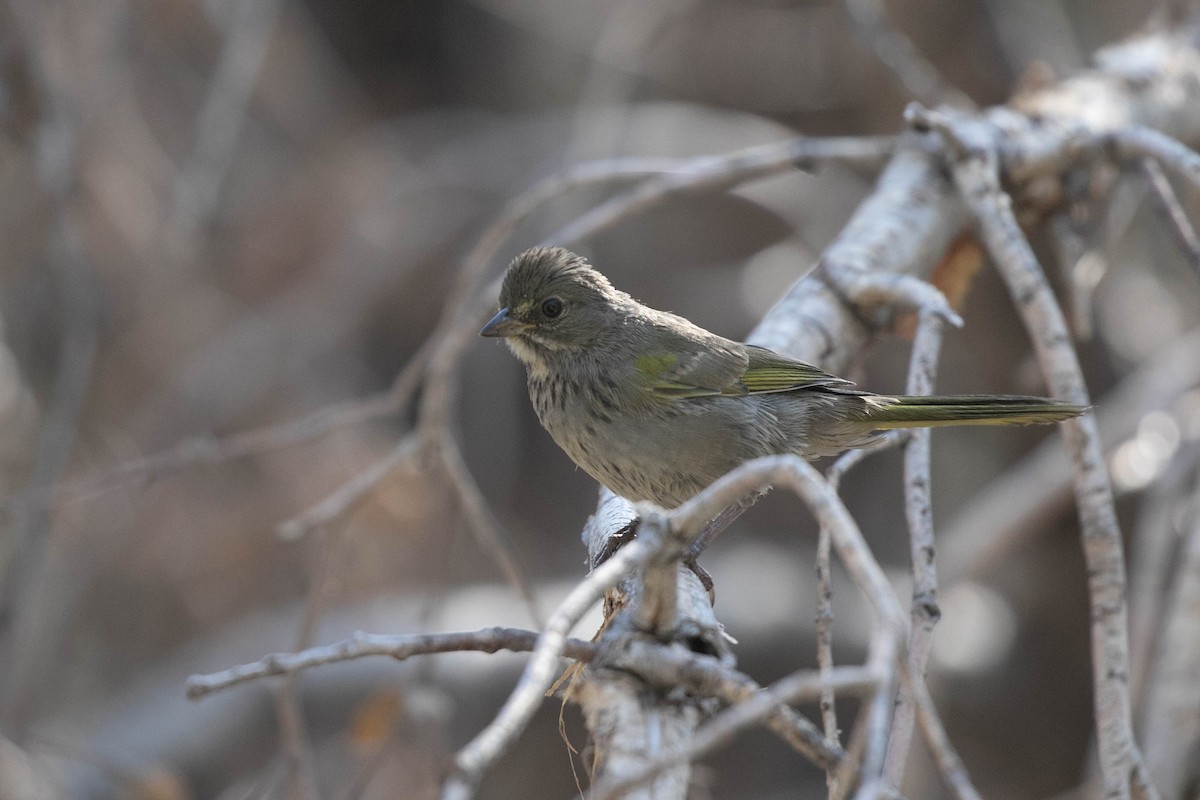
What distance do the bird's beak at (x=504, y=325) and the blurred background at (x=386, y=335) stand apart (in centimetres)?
84

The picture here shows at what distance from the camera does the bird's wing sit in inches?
144

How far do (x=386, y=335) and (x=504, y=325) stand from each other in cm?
499

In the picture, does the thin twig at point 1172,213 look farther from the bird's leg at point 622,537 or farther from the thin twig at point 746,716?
the thin twig at point 746,716

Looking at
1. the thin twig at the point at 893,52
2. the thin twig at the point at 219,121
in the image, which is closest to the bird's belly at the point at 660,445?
the thin twig at the point at 893,52

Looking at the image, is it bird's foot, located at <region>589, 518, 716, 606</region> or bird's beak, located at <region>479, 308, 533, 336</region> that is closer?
bird's foot, located at <region>589, 518, 716, 606</region>

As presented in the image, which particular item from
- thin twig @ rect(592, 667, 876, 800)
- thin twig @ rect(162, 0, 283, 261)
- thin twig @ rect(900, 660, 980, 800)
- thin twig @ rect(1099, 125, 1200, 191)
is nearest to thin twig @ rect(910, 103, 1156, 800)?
thin twig @ rect(1099, 125, 1200, 191)

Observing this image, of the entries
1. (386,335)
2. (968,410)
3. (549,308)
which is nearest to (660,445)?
(549,308)

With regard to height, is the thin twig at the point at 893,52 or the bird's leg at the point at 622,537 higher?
the thin twig at the point at 893,52

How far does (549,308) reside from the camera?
3.93 meters

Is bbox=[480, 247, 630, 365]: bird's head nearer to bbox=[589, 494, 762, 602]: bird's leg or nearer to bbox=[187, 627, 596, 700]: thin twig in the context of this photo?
bbox=[589, 494, 762, 602]: bird's leg

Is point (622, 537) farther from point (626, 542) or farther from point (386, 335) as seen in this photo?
point (386, 335)

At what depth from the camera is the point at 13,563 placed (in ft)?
17.2

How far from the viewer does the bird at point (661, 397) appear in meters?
3.55

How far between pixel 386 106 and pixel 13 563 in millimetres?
5057
